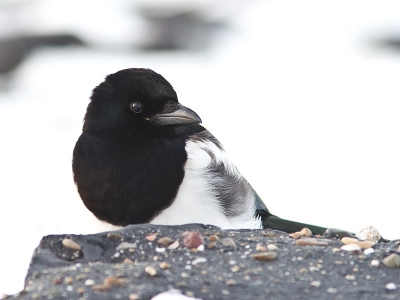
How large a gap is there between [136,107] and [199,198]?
0.53 metres

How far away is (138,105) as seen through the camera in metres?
4.04

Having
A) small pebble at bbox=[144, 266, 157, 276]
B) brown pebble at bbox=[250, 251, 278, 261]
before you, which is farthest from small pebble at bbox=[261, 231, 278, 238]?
small pebble at bbox=[144, 266, 157, 276]

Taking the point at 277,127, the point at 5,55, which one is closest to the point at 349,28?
the point at 277,127

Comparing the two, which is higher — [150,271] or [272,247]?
[272,247]

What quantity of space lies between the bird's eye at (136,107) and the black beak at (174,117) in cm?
8

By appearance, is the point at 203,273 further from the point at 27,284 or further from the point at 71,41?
the point at 71,41

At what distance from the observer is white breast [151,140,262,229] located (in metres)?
3.92

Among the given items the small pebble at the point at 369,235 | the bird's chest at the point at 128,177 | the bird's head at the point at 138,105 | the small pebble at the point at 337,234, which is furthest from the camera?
the bird's head at the point at 138,105

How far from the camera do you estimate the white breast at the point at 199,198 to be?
3.92 metres

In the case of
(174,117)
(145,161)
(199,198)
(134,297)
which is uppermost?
(174,117)

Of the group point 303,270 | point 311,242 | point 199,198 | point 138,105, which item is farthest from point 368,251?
point 138,105

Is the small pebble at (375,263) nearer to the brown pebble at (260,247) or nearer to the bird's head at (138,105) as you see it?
the brown pebble at (260,247)

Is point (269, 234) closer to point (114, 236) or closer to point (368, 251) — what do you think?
point (368, 251)

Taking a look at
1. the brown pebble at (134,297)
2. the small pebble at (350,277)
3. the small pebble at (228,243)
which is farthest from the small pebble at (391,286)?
the brown pebble at (134,297)
